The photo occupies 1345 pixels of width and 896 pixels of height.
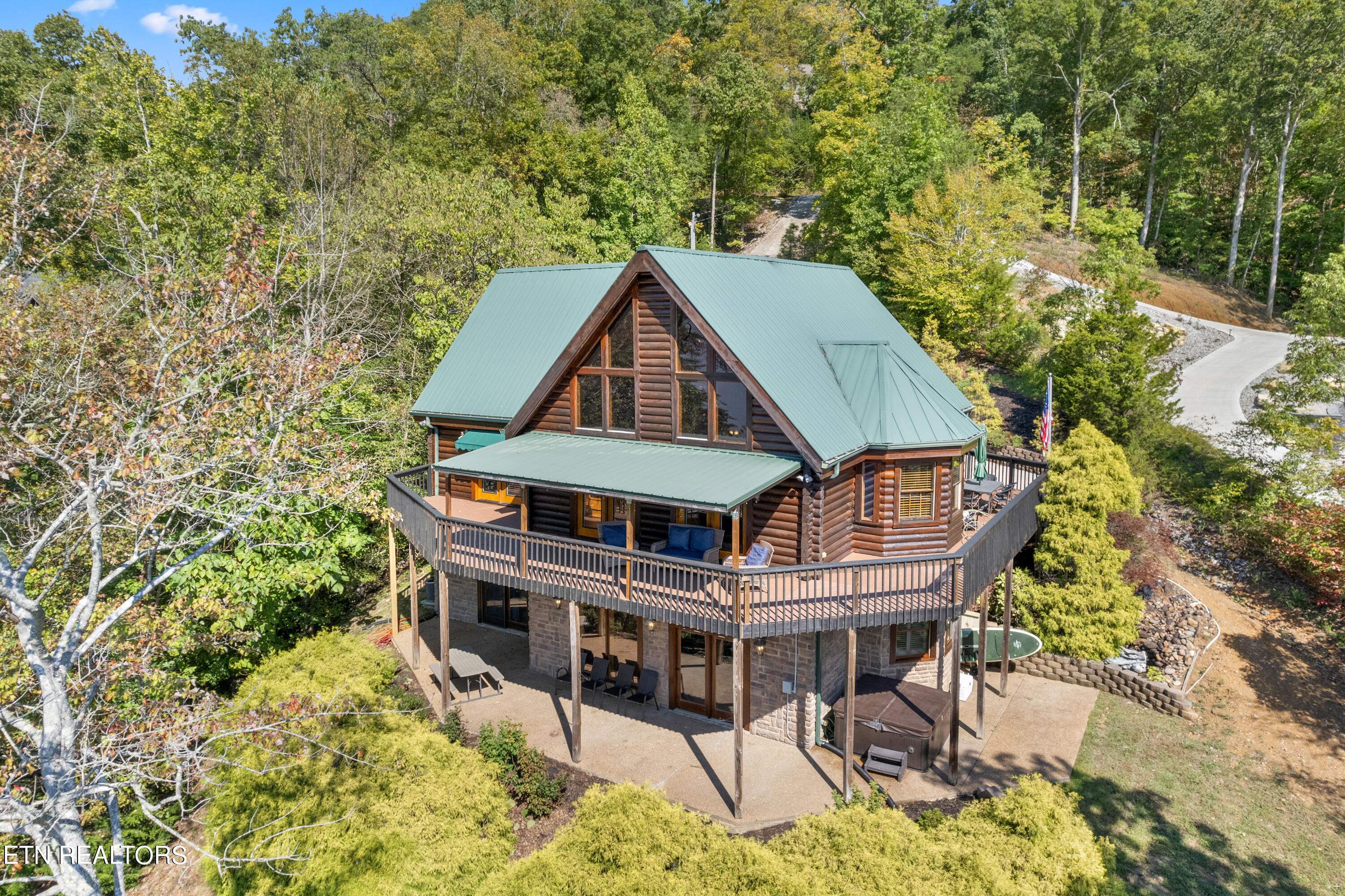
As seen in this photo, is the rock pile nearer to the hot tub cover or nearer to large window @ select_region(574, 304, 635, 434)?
the hot tub cover

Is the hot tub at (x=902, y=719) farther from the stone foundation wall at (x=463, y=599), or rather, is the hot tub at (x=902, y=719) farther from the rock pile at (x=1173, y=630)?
the stone foundation wall at (x=463, y=599)

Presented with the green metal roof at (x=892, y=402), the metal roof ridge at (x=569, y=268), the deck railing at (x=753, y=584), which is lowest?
the deck railing at (x=753, y=584)

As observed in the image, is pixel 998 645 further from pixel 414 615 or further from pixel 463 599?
pixel 414 615

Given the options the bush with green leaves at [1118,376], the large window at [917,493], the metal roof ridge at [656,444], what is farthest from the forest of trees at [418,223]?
the large window at [917,493]

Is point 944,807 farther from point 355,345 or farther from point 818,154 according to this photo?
point 818,154

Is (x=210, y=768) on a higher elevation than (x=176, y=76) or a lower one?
lower

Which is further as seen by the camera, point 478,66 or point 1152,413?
point 478,66

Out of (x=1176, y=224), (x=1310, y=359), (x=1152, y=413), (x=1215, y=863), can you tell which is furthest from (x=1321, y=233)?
(x=1215, y=863)
